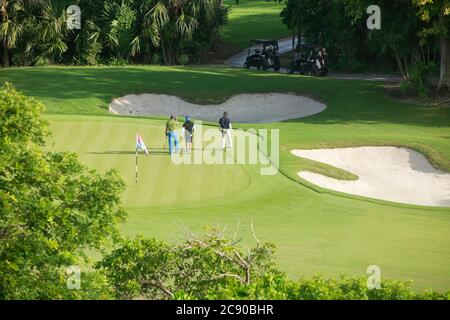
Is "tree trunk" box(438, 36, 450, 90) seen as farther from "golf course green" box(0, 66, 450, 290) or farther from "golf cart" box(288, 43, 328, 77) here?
"golf cart" box(288, 43, 328, 77)

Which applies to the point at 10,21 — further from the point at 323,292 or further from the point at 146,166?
the point at 323,292

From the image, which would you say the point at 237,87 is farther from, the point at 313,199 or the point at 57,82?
the point at 313,199

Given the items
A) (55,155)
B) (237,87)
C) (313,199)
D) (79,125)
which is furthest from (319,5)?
(55,155)

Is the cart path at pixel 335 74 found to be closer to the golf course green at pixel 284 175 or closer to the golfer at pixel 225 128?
the golf course green at pixel 284 175

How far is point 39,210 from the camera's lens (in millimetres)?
15109

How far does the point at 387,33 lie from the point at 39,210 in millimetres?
35688

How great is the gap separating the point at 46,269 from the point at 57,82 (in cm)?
3608

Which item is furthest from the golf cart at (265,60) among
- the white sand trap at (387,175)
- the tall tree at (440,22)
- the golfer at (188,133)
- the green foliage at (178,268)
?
the green foliage at (178,268)

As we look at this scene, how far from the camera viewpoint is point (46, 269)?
15.2 m

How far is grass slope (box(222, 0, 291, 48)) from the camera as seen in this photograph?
75.1 m

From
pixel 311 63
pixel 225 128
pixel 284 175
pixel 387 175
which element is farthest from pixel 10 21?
pixel 284 175

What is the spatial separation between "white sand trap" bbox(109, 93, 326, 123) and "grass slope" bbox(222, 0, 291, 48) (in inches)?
902

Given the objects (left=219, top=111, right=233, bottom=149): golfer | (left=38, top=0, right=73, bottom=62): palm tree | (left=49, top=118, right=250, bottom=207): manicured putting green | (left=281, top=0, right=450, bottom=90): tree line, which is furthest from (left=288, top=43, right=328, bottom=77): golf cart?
(left=219, top=111, right=233, bottom=149): golfer

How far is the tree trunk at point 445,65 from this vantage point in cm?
4678
